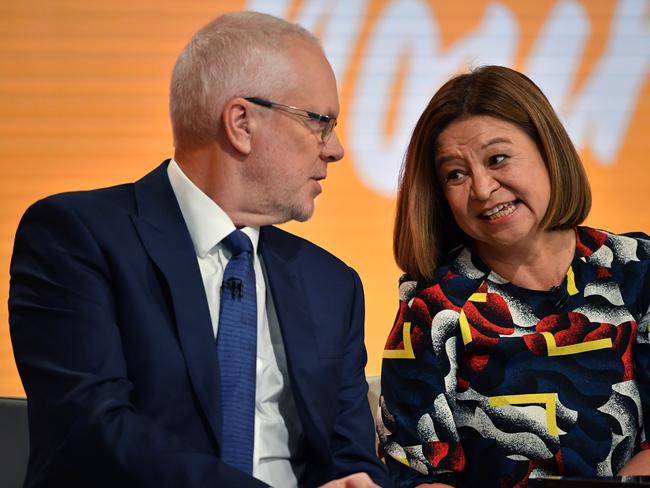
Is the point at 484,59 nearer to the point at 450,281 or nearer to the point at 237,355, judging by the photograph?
the point at 450,281

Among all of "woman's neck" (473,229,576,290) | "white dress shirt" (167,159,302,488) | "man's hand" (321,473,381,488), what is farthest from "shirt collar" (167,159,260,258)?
"woman's neck" (473,229,576,290)

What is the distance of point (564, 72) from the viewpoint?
3.49 meters

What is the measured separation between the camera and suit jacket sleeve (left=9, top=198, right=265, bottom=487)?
5.32 ft

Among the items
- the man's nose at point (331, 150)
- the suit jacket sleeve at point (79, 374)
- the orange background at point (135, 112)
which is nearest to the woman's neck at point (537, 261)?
the man's nose at point (331, 150)

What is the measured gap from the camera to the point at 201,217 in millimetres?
1927

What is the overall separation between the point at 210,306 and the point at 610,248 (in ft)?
3.07

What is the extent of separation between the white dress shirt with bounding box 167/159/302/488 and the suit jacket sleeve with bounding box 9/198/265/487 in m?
0.17

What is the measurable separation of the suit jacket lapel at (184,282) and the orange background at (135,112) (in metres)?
1.56

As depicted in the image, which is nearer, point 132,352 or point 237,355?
point 132,352

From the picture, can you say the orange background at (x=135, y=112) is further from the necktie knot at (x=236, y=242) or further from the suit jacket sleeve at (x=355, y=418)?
the necktie knot at (x=236, y=242)

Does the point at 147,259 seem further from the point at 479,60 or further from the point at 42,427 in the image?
the point at 479,60

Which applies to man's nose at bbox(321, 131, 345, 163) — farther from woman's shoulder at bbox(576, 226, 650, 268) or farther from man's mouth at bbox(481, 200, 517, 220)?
woman's shoulder at bbox(576, 226, 650, 268)

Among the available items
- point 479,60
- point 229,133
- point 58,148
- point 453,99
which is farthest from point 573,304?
point 58,148

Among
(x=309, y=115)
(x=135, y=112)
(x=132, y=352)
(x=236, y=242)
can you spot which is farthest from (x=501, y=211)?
(x=135, y=112)
